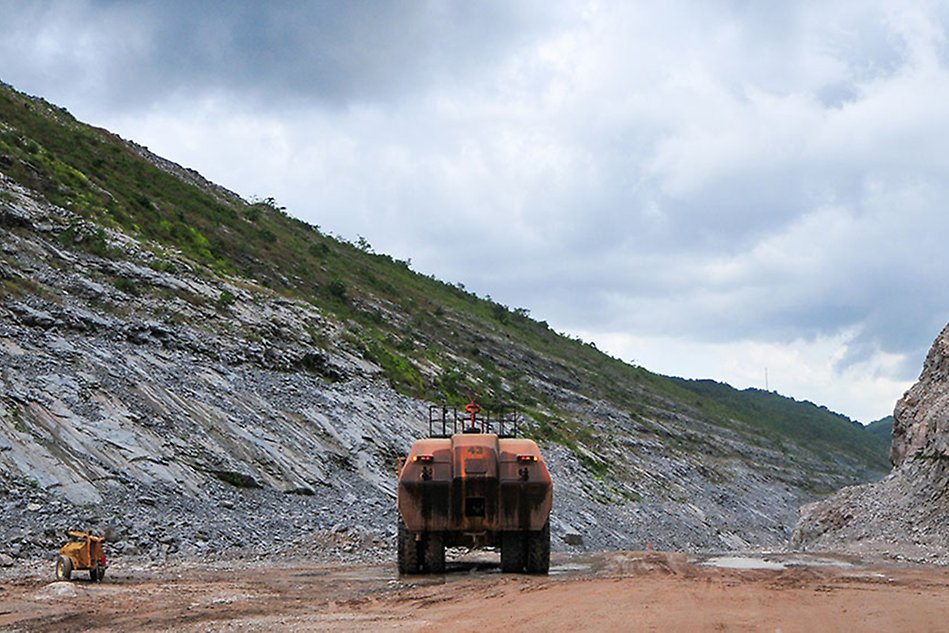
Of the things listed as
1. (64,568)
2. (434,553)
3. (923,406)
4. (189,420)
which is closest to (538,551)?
(434,553)

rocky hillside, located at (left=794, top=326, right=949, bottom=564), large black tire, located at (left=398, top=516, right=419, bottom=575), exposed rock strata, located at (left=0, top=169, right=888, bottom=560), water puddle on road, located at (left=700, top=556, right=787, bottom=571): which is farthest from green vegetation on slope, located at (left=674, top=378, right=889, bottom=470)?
large black tire, located at (left=398, top=516, right=419, bottom=575)

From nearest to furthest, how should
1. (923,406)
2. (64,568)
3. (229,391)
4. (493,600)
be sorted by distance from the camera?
(493,600) < (64,568) < (229,391) < (923,406)

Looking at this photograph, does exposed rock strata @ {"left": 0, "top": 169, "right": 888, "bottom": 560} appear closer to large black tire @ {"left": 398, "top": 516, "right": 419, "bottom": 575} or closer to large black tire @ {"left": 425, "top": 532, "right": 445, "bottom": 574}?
large black tire @ {"left": 398, "top": 516, "right": 419, "bottom": 575}

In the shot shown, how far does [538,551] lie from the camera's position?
16.5 metres

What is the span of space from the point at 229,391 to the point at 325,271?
30.5 m

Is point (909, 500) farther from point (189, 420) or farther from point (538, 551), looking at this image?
point (189, 420)

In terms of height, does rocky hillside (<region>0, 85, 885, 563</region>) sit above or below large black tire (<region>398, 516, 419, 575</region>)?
above

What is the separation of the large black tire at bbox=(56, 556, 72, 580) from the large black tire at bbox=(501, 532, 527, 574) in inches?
275

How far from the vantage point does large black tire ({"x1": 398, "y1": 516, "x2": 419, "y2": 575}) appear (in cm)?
1650

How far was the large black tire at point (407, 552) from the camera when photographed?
16.5 metres

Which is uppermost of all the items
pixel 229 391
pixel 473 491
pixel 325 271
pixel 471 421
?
pixel 325 271

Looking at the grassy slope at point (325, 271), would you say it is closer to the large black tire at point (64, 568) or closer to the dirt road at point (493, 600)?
the large black tire at point (64, 568)

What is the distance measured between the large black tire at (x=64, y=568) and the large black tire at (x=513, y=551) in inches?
275

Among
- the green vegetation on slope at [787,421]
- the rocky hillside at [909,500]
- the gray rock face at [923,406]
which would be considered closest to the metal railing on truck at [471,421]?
the rocky hillside at [909,500]
